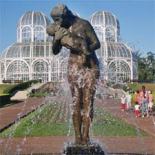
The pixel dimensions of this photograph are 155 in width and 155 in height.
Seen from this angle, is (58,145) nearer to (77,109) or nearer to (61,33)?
(77,109)

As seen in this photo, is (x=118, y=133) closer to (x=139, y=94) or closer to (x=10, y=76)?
(x=139, y=94)

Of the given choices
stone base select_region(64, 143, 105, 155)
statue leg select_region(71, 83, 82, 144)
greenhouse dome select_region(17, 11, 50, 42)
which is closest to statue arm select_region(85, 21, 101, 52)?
statue leg select_region(71, 83, 82, 144)

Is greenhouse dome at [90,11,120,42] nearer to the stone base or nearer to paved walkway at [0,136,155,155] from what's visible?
paved walkway at [0,136,155,155]

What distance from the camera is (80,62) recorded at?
716cm

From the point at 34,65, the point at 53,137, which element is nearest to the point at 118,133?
the point at 53,137

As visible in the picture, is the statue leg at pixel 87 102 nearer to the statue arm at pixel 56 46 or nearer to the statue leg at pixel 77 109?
the statue leg at pixel 77 109

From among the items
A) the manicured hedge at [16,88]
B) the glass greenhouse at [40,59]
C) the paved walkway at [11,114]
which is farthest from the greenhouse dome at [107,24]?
the paved walkway at [11,114]

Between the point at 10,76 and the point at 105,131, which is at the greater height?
the point at 10,76

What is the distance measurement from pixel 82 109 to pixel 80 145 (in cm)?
46

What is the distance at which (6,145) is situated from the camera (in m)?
10.5

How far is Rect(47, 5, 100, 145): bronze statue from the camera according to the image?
7.11 meters

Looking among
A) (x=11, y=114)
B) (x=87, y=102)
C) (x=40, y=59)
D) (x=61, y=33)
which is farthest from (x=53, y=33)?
(x=40, y=59)

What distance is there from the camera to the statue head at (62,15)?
7113 millimetres

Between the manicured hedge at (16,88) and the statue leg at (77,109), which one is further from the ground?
the manicured hedge at (16,88)
